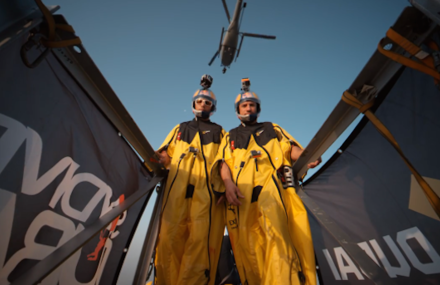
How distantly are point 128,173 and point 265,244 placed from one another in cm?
140

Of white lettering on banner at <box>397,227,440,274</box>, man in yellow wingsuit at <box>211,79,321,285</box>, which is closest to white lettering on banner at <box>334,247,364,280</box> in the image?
man in yellow wingsuit at <box>211,79,321,285</box>

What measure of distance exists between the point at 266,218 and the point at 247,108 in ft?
5.44

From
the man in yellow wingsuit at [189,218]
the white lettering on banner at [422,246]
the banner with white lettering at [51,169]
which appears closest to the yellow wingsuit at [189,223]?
the man in yellow wingsuit at [189,218]

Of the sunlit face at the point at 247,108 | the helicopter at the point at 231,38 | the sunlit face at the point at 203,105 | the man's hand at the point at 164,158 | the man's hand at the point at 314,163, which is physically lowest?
the man's hand at the point at 314,163

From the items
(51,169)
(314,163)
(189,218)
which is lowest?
(51,169)

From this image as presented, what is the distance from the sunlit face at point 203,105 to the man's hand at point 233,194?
1424mm

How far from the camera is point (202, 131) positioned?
2801 millimetres

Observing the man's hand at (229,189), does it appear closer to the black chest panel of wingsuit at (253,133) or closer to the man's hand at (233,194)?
the man's hand at (233,194)

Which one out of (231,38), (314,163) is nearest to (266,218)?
(314,163)

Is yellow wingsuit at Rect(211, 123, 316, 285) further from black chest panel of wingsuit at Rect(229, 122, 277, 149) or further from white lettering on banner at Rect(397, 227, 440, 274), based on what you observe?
white lettering on banner at Rect(397, 227, 440, 274)

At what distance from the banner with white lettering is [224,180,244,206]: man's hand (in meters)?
1.02

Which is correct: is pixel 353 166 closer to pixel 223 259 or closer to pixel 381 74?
pixel 381 74

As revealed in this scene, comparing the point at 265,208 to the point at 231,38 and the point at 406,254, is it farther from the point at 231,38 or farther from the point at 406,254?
the point at 231,38

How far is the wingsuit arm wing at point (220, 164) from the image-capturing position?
2240 mm
